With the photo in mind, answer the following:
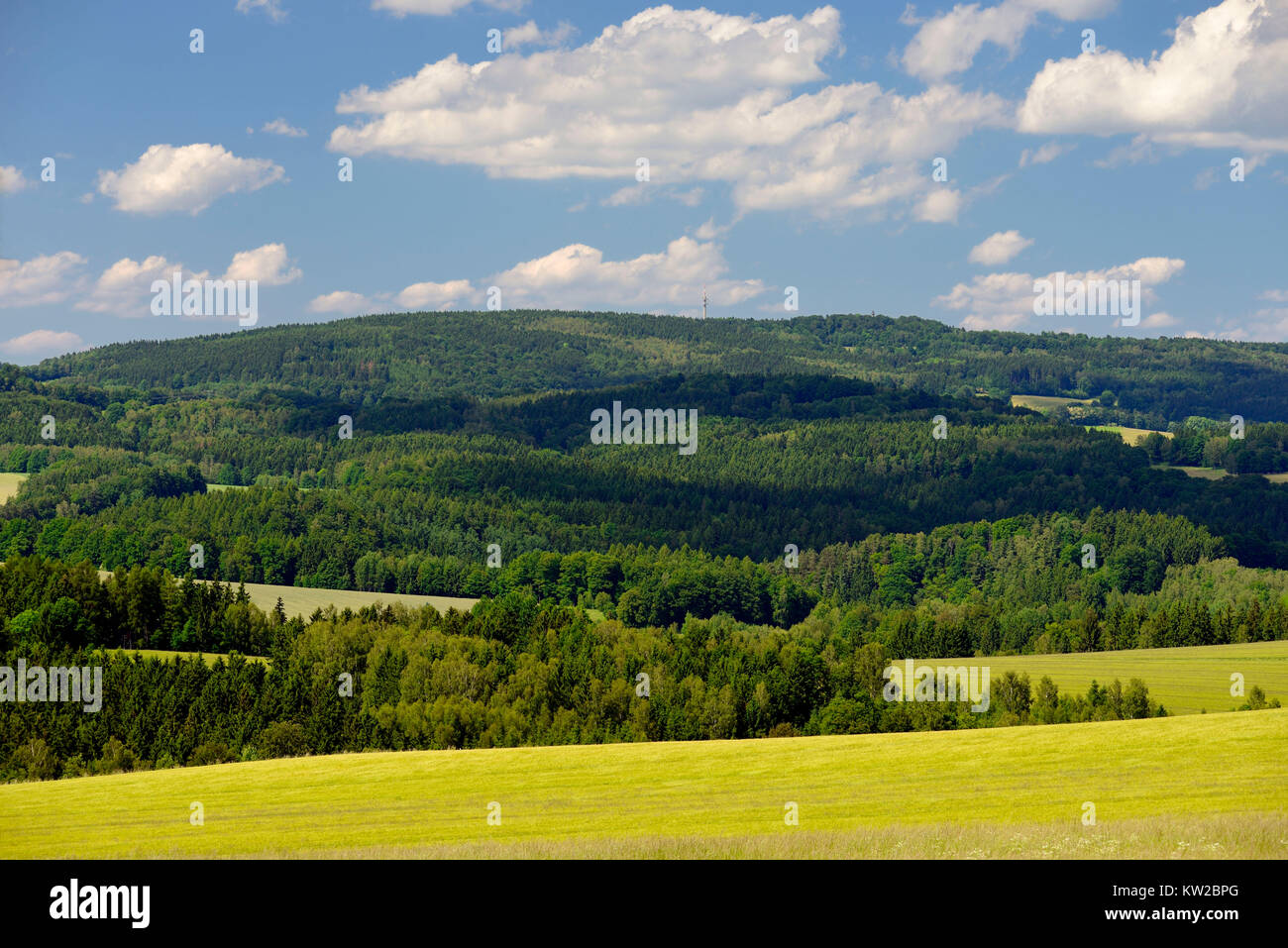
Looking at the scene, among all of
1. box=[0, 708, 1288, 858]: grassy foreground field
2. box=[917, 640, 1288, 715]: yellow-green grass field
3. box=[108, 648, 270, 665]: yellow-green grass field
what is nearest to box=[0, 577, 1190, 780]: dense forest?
box=[108, 648, 270, 665]: yellow-green grass field

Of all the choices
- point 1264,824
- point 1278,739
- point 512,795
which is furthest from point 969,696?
point 1264,824

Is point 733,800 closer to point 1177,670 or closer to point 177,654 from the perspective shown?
point 1177,670

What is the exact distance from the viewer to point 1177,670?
4902 inches

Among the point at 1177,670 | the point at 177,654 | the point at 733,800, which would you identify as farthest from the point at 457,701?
the point at 1177,670

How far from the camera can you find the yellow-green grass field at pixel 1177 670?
10819cm

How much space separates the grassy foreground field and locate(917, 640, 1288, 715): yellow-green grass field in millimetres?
44364

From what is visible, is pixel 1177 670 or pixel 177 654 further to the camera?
pixel 177 654

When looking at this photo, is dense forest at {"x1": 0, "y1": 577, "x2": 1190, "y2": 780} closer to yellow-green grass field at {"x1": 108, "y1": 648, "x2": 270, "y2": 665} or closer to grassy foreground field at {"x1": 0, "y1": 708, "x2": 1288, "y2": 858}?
yellow-green grass field at {"x1": 108, "y1": 648, "x2": 270, "y2": 665}

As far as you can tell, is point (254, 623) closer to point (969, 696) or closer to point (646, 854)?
point (969, 696)

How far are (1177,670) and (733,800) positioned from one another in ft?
278

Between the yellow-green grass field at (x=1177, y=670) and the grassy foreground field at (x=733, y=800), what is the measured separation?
4436 centimetres
